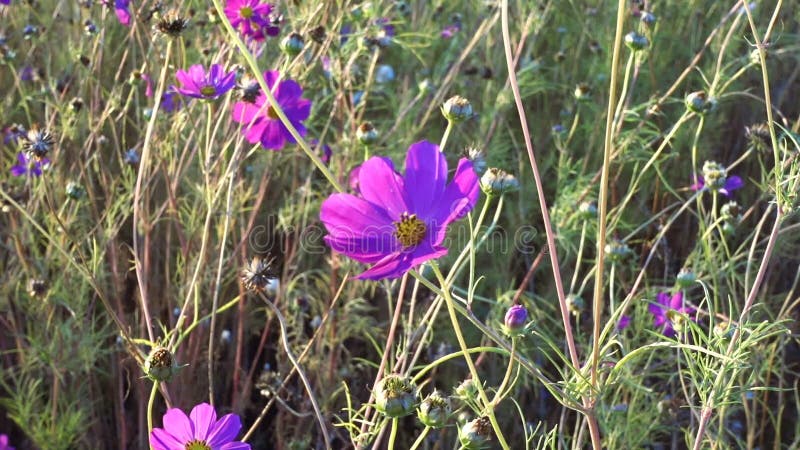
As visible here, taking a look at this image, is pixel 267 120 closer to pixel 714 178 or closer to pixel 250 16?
pixel 250 16

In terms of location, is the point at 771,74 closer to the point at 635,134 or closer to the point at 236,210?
the point at 635,134

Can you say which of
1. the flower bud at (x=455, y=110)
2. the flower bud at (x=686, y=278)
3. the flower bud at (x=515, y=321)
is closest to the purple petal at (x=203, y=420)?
the flower bud at (x=515, y=321)

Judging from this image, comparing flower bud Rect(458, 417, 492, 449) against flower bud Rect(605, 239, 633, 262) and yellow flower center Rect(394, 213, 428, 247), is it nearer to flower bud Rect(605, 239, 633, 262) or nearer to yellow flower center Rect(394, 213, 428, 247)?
yellow flower center Rect(394, 213, 428, 247)

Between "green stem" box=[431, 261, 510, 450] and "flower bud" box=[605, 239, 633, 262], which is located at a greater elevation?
"green stem" box=[431, 261, 510, 450]

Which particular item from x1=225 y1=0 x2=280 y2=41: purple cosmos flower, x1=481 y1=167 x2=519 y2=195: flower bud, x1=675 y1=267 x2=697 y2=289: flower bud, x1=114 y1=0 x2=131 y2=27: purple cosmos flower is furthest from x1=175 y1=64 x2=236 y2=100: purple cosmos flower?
x1=675 y1=267 x2=697 y2=289: flower bud

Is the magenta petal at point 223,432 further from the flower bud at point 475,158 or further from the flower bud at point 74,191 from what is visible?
the flower bud at point 74,191

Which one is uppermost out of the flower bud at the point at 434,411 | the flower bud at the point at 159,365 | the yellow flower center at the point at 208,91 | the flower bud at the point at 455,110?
the flower bud at the point at 455,110

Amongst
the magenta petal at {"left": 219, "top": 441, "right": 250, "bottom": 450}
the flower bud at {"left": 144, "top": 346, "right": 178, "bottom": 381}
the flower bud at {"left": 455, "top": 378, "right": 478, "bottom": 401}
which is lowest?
the magenta petal at {"left": 219, "top": 441, "right": 250, "bottom": 450}
